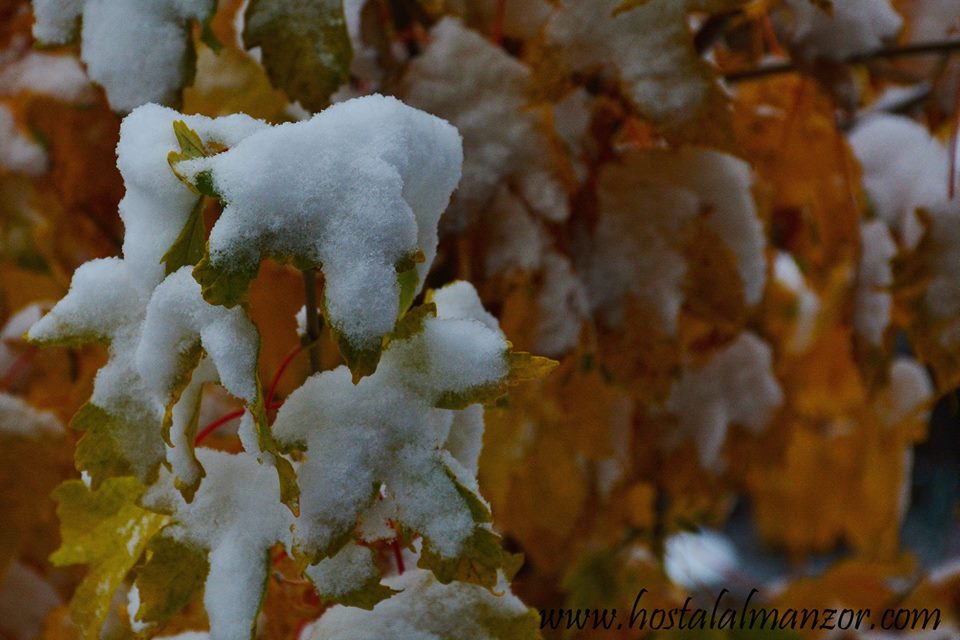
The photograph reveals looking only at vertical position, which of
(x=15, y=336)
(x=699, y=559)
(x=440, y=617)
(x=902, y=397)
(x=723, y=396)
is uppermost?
(x=440, y=617)

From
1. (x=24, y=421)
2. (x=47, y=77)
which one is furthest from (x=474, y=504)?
(x=47, y=77)

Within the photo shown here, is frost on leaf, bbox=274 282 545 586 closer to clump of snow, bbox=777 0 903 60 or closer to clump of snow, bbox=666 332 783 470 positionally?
clump of snow, bbox=777 0 903 60

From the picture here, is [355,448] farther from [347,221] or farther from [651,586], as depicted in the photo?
[651,586]

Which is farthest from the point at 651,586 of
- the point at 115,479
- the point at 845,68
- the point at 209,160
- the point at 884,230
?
the point at 209,160

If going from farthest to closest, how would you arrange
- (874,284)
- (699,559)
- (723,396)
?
1. (699,559)
2. (723,396)
3. (874,284)

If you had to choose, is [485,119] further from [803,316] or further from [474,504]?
[803,316]

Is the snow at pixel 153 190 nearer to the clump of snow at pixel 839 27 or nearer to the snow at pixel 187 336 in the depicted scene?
the snow at pixel 187 336

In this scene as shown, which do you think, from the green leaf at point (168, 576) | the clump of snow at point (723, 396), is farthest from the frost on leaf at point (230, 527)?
the clump of snow at point (723, 396)

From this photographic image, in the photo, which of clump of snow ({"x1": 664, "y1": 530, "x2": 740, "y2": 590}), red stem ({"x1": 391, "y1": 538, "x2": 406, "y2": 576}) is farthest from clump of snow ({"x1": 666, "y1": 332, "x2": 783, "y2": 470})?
red stem ({"x1": 391, "y1": 538, "x2": 406, "y2": 576})
